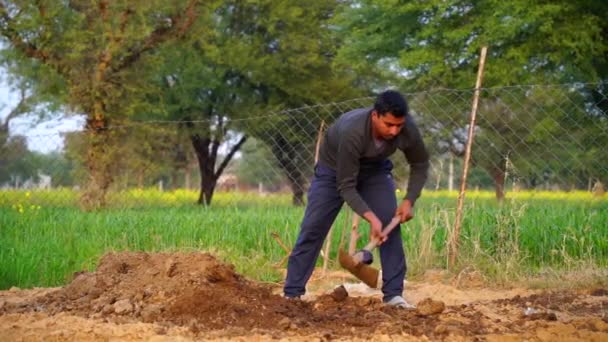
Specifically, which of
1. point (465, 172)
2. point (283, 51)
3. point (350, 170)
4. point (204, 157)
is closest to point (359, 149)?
point (350, 170)

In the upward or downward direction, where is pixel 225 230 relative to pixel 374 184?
downward

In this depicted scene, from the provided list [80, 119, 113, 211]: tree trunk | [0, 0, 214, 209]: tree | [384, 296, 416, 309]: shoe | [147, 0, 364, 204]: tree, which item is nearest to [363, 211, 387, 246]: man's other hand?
[384, 296, 416, 309]: shoe

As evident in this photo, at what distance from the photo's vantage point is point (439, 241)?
8359 millimetres

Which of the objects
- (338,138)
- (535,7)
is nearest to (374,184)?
(338,138)

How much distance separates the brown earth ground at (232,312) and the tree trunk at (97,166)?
8042 mm

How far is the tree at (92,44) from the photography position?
1583 cm

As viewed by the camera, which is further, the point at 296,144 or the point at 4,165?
the point at 296,144

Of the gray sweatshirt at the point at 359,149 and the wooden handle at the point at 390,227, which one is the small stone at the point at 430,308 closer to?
the wooden handle at the point at 390,227

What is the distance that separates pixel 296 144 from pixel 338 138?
15.6 metres

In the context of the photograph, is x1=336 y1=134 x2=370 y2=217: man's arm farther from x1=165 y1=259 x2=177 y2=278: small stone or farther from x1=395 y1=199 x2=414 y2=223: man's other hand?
x1=165 y1=259 x2=177 y2=278: small stone

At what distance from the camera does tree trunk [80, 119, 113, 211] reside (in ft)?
47.6

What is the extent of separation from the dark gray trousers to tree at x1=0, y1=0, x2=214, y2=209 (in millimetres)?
9639

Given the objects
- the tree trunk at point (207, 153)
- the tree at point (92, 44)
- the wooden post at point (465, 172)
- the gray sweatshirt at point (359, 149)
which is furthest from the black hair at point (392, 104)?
the tree trunk at point (207, 153)

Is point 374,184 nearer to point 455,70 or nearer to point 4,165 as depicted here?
point 4,165
